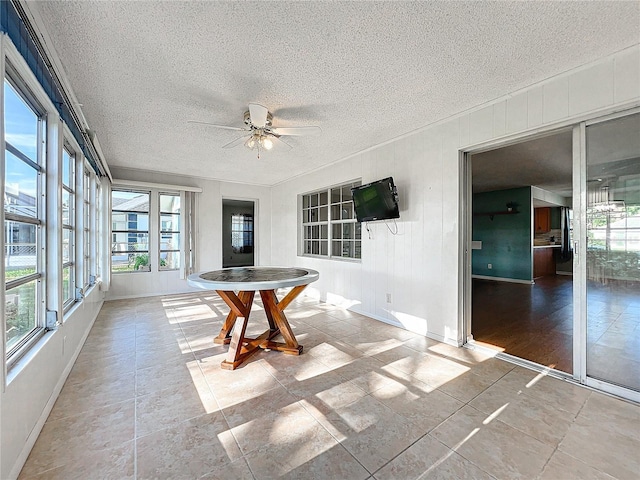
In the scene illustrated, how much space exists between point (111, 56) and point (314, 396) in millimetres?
2908

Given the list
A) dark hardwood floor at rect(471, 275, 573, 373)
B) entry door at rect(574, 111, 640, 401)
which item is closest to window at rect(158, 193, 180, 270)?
dark hardwood floor at rect(471, 275, 573, 373)

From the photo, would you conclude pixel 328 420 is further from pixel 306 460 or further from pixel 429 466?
pixel 429 466

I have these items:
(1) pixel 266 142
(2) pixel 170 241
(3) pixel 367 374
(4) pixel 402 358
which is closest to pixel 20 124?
(1) pixel 266 142

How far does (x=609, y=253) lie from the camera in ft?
6.93

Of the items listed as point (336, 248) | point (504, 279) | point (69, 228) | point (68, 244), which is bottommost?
point (504, 279)

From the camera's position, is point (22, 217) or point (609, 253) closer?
point (22, 217)

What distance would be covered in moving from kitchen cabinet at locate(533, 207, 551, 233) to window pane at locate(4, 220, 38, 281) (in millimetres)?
11469

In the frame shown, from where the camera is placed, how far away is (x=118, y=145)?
397 centimetres

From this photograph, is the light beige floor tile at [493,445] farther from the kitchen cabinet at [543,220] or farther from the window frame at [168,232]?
the kitchen cabinet at [543,220]

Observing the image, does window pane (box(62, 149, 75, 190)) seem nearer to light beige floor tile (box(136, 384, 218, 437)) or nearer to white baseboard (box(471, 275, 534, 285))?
light beige floor tile (box(136, 384, 218, 437))

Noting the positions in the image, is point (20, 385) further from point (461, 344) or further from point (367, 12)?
point (461, 344)

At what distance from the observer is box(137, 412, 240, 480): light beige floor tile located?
138cm

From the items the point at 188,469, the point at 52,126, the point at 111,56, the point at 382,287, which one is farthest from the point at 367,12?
the point at 382,287

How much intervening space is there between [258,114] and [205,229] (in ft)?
13.7
